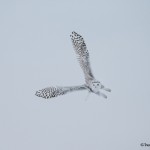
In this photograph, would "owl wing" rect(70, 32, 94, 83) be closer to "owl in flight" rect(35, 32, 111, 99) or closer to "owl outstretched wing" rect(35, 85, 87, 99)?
"owl in flight" rect(35, 32, 111, 99)

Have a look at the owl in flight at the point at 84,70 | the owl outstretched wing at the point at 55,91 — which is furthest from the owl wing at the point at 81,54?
the owl outstretched wing at the point at 55,91

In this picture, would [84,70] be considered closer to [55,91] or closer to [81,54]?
[81,54]

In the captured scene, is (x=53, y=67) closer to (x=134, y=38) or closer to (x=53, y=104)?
(x=53, y=104)

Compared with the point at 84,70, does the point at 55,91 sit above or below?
below

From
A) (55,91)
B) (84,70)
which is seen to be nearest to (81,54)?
(84,70)

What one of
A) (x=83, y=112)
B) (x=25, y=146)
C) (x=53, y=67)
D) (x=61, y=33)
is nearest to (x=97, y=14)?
(x=61, y=33)

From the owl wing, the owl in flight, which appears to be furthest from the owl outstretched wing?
the owl wing
